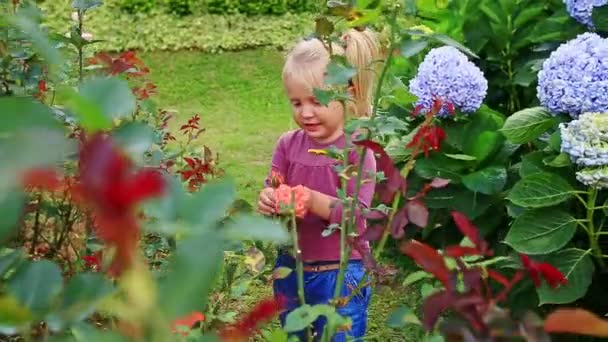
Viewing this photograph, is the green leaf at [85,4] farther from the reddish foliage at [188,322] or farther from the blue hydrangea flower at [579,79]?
the blue hydrangea flower at [579,79]

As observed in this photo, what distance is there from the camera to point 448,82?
322 centimetres

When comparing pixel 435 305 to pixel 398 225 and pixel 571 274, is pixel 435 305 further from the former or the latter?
pixel 571 274

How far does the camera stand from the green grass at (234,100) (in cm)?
629

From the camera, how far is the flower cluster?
2697 mm

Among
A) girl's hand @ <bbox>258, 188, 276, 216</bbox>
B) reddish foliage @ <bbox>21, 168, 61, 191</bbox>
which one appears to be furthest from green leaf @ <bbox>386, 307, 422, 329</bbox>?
girl's hand @ <bbox>258, 188, 276, 216</bbox>

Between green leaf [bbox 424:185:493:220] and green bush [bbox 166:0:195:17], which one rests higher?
green bush [bbox 166:0:195:17]

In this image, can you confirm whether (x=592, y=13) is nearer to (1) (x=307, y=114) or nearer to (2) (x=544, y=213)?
(2) (x=544, y=213)

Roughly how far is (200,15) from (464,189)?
7.38 meters

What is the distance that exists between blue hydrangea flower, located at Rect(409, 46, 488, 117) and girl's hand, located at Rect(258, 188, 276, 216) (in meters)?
1.07

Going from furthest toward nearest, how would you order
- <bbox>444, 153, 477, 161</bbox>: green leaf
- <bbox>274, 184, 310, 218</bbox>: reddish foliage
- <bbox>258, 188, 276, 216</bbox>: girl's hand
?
<bbox>444, 153, 477, 161</bbox>: green leaf
<bbox>258, 188, 276, 216</bbox>: girl's hand
<bbox>274, 184, 310, 218</bbox>: reddish foliage

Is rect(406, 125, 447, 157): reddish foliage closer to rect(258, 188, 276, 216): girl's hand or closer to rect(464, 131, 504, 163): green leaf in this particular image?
rect(258, 188, 276, 216): girl's hand

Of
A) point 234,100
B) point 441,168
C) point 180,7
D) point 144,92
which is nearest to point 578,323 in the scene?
point 144,92

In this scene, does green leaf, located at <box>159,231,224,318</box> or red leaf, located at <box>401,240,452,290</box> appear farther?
red leaf, located at <box>401,240,452,290</box>

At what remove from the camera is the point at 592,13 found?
10.7 ft
